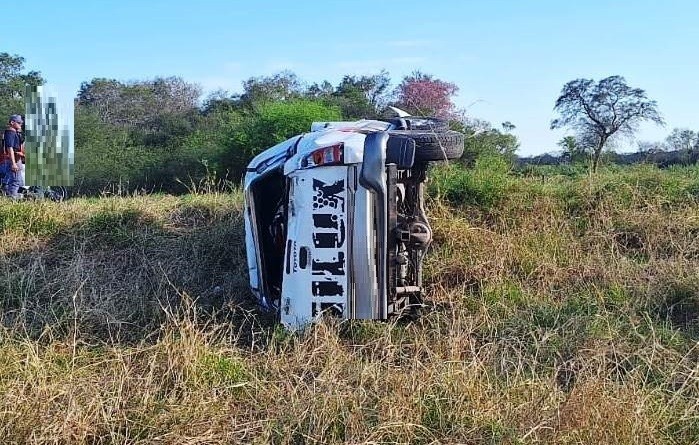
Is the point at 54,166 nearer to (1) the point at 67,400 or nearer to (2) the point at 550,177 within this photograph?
(1) the point at 67,400

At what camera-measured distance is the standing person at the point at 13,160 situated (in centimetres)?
902

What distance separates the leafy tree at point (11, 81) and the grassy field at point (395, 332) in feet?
44.6

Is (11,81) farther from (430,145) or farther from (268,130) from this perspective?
(430,145)

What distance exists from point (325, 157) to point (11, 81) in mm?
25526

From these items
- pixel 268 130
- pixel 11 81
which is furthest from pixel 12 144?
pixel 11 81

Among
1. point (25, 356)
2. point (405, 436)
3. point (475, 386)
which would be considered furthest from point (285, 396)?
point (25, 356)

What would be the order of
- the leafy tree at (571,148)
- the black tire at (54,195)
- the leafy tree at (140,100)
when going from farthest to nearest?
the leafy tree at (140,100), the leafy tree at (571,148), the black tire at (54,195)

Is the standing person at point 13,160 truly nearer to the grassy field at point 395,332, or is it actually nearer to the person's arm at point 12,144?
the person's arm at point 12,144

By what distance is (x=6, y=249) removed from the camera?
6.71m

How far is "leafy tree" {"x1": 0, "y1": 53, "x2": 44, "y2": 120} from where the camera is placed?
19.7 meters

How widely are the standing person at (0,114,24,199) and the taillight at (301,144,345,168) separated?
567 centimetres

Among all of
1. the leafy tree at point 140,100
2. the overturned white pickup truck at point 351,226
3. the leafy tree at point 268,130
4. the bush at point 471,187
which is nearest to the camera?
the overturned white pickup truck at point 351,226

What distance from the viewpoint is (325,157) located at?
183 inches

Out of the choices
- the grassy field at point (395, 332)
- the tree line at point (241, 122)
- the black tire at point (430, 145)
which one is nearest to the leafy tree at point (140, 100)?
the tree line at point (241, 122)
